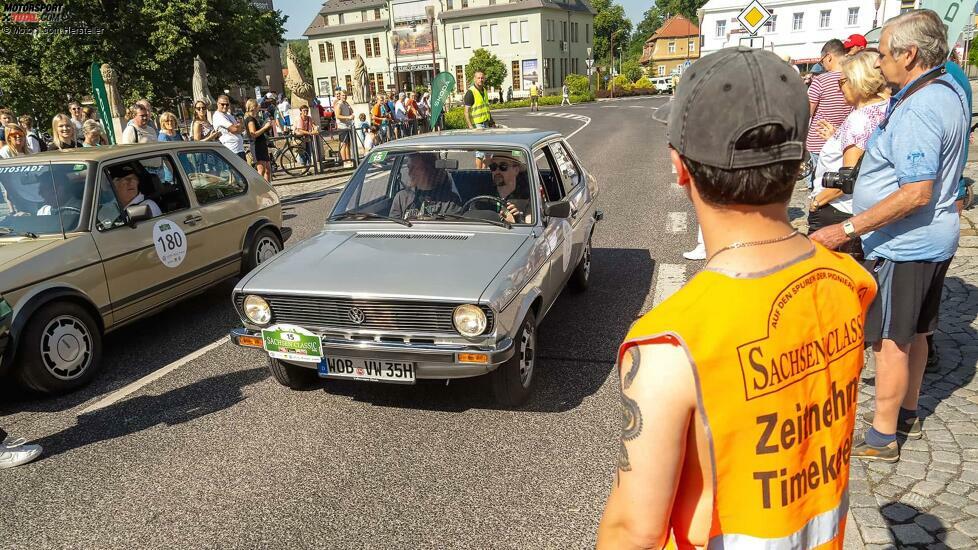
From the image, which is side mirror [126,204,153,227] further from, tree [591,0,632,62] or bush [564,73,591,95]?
tree [591,0,632,62]

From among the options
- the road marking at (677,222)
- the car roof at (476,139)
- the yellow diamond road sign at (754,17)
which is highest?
the yellow diamond road sign at (754,17)

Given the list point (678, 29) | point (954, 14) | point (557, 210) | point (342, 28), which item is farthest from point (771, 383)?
point (678, 29)

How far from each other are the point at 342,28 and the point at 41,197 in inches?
3581

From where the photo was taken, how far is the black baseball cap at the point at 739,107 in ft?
3.77

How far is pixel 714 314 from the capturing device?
115cm

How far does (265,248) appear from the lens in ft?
24.2

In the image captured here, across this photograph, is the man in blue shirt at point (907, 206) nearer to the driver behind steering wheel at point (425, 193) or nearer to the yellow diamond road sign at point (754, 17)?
the driver behind steering wheel at point (425, 193)

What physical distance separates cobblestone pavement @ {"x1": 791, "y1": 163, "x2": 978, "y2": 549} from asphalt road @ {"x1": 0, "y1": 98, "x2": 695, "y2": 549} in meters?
1.24

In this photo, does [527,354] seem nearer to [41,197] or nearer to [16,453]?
[16,453]

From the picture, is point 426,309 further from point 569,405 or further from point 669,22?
point 669,22

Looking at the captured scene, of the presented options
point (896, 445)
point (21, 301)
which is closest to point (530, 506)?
point (896, 445)

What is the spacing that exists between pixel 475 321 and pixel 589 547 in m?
1.40

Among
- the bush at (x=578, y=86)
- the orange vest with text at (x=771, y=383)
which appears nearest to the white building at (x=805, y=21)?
the bush at (x=578, y=86)

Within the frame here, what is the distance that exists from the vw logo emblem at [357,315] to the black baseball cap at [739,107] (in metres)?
3.06
